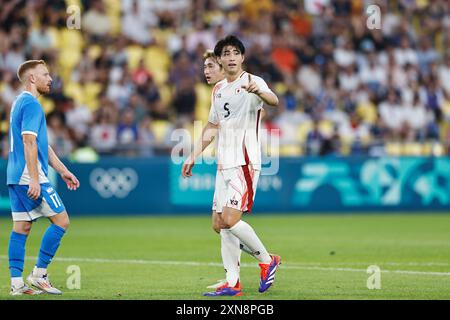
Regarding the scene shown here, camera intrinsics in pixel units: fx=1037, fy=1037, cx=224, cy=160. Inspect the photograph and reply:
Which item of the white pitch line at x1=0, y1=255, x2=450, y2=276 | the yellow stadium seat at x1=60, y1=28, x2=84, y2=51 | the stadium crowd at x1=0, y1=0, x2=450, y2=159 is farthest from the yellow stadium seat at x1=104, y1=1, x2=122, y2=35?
the white pitch line at x1=0, y1=255, x2=450, y2=276

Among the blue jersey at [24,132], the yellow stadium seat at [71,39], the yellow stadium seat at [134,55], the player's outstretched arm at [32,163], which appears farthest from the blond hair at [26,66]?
the yellow stadium seat at [134,55]

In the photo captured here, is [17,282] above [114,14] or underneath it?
underneath

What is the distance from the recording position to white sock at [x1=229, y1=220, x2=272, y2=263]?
34.9ft

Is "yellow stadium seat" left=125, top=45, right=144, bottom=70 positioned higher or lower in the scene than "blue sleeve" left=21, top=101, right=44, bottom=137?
higher

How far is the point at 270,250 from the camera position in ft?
50.9

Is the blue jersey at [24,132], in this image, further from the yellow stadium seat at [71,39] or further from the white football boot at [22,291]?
the yellow stadium seat at [71,39]

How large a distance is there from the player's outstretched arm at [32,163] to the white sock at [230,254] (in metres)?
2.01

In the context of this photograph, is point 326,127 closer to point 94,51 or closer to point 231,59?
point 94,51

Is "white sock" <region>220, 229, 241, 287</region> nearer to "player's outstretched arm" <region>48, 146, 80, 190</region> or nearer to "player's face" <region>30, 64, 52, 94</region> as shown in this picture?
"player's outstretched arm" <region>48, 146, 80, 190</region>

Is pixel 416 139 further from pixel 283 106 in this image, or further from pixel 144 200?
pixel 144 200

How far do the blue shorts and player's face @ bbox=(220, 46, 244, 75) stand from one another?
2196mm

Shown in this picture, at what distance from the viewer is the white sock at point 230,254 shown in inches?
421

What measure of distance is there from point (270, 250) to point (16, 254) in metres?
5.82

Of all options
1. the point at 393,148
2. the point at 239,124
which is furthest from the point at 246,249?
the point at 393,148
